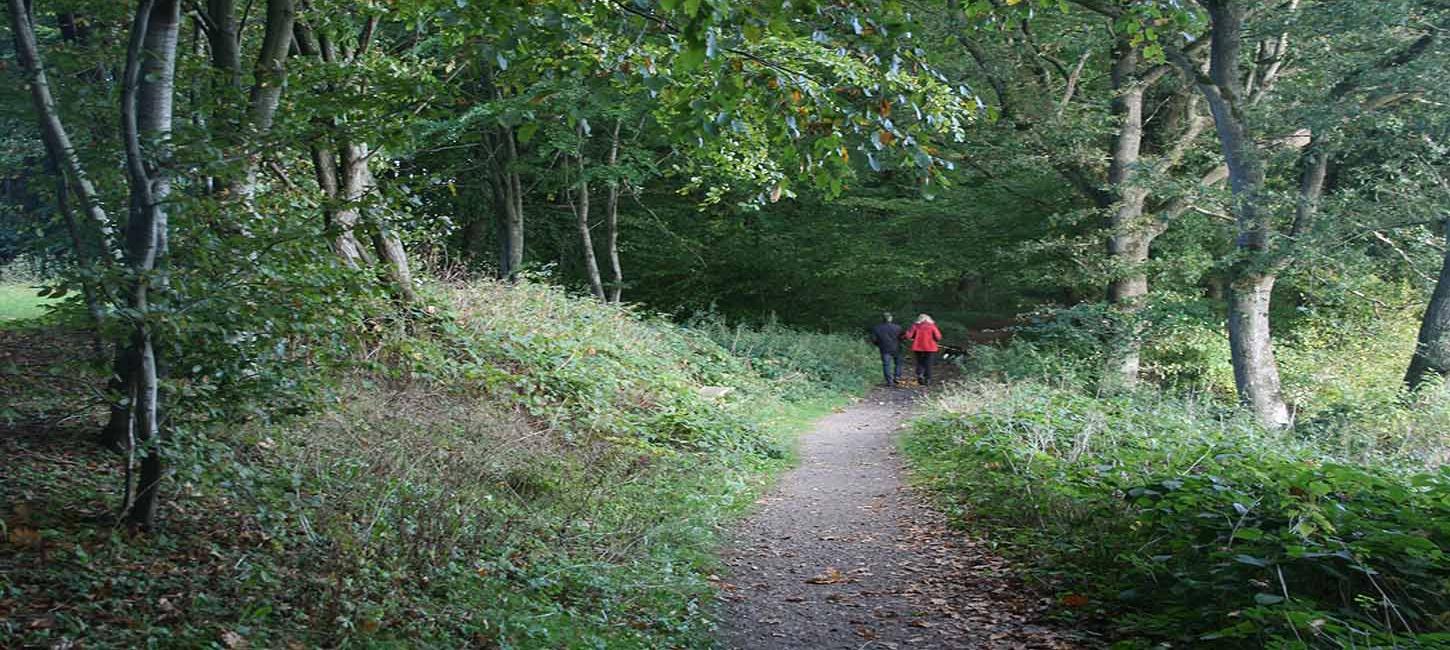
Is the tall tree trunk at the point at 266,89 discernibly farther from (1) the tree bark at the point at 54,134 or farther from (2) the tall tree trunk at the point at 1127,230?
(2) the tall tree trunk at the point at 1127,230

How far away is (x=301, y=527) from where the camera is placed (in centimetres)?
548

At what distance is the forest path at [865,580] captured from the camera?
5645mm

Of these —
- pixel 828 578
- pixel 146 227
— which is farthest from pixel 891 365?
pixel 146 227

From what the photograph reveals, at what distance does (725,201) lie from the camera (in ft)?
90.0

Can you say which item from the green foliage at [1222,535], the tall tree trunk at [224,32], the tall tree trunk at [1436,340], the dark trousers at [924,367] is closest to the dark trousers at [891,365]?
the dark trousers at [924,367]

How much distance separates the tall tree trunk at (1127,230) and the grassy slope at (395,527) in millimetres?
10187

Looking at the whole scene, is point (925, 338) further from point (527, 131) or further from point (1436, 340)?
point (527, 131)

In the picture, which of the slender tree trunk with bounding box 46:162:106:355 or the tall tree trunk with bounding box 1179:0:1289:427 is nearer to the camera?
the slender tree trunk with bounding box 46:162:106:355

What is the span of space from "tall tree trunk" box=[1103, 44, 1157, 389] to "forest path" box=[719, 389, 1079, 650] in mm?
9182

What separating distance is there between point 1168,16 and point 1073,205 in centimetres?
1882

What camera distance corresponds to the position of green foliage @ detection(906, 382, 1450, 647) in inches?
Answer: 173

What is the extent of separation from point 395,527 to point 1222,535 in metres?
4.50

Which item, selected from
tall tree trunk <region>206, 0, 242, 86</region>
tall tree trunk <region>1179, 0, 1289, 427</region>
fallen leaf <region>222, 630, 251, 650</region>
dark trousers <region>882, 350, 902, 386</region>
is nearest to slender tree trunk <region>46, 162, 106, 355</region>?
fallen leaf <region>222, 630, 251, 650</region>

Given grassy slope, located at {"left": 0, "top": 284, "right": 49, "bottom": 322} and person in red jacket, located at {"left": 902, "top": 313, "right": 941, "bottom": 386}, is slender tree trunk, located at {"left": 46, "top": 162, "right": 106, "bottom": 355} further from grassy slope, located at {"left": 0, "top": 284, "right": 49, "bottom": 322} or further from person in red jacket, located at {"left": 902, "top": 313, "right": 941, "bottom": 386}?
person in red jacket, located at {"left": 902, "top": 313, "right": 941, "bottom": 386}
